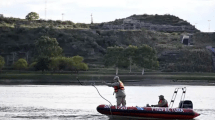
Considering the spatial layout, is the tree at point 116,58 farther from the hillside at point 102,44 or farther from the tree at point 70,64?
the tree at point 70,64

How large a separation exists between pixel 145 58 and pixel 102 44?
44572mm

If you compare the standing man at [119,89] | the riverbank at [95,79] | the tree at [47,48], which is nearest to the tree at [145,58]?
the riverbank at [95,79]

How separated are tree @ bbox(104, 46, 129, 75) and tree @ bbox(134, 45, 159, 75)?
2.81m

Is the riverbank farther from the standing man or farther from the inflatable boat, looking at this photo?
the inflatable boat

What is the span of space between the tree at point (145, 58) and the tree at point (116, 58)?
9.21ft

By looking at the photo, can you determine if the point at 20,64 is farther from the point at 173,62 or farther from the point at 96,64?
the point at 173,62

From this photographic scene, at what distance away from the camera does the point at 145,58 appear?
129750mm

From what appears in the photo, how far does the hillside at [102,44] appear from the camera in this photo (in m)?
148

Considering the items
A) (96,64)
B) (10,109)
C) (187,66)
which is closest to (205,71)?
(187,66)

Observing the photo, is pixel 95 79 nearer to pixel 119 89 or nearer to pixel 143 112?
pixel 119 89

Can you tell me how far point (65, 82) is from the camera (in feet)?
362

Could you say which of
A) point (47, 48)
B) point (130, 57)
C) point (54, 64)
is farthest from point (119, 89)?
point (47, 48)

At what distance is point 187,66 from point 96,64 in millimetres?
23635

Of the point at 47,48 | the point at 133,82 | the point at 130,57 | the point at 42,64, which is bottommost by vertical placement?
the point at 133,82
